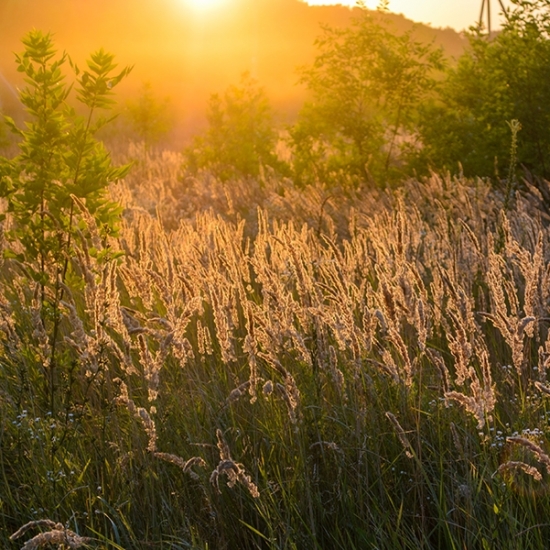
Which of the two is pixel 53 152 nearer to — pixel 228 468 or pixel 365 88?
pixel 228 468

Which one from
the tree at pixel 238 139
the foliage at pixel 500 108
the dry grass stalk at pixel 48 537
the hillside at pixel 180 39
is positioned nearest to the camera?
the dry grass stalk at pixel 48 537

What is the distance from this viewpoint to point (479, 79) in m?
10.8

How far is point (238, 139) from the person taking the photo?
1490 centimetres

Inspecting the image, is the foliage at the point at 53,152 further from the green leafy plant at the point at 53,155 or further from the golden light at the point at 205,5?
the golden light at the point at 205,5

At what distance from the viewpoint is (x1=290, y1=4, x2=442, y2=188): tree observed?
11.9 m

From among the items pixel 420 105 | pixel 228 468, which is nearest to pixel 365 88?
pixel 420 105

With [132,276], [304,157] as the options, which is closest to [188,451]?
[132,276]

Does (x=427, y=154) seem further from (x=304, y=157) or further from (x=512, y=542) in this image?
(x=512, y=542)

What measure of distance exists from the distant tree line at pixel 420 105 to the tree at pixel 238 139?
0.09 m

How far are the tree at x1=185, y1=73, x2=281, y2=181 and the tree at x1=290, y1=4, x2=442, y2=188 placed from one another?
2.43 metres

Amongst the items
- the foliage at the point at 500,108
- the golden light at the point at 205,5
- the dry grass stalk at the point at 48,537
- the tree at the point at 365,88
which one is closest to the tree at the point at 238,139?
the tree at the point at 365,88

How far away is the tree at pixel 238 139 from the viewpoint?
14641 mm

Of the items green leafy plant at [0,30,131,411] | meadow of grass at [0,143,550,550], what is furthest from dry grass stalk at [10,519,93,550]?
green leafy plant at [0,30,131,411]

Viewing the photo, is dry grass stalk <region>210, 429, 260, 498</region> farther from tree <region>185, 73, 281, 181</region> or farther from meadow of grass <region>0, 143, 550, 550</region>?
tree <region>185, 73, 281, 181</region>
